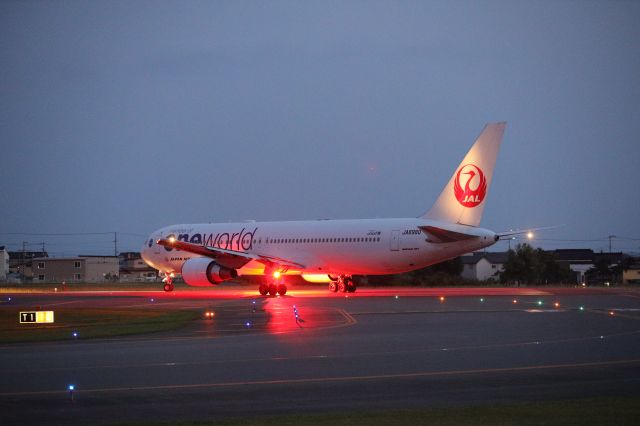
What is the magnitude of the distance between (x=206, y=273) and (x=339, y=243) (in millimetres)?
6836

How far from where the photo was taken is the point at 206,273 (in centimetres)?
4406

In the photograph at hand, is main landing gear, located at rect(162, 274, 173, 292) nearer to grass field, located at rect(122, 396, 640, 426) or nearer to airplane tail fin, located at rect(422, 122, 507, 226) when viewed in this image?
airplane tail fin, located at rect(422, 122, 507, 226)

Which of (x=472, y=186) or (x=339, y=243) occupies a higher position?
(x=472, y=186)

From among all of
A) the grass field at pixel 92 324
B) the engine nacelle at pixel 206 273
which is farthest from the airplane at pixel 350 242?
the grass field at pixel 92 324

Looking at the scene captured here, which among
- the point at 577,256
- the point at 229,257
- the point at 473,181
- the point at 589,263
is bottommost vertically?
the point at 589,263

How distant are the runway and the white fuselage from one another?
15.1m

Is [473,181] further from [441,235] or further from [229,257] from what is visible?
[229,257]

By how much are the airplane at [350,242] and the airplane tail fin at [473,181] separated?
0.15 ft

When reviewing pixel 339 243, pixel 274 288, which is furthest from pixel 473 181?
pixel 274 288

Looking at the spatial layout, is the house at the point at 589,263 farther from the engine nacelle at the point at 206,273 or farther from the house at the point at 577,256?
the engine nacelle at the point at 206,273

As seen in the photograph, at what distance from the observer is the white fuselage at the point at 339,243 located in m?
41.3

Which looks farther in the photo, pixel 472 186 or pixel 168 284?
pixel 168 284

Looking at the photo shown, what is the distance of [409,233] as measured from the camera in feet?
138

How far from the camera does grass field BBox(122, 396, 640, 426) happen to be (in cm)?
1020
